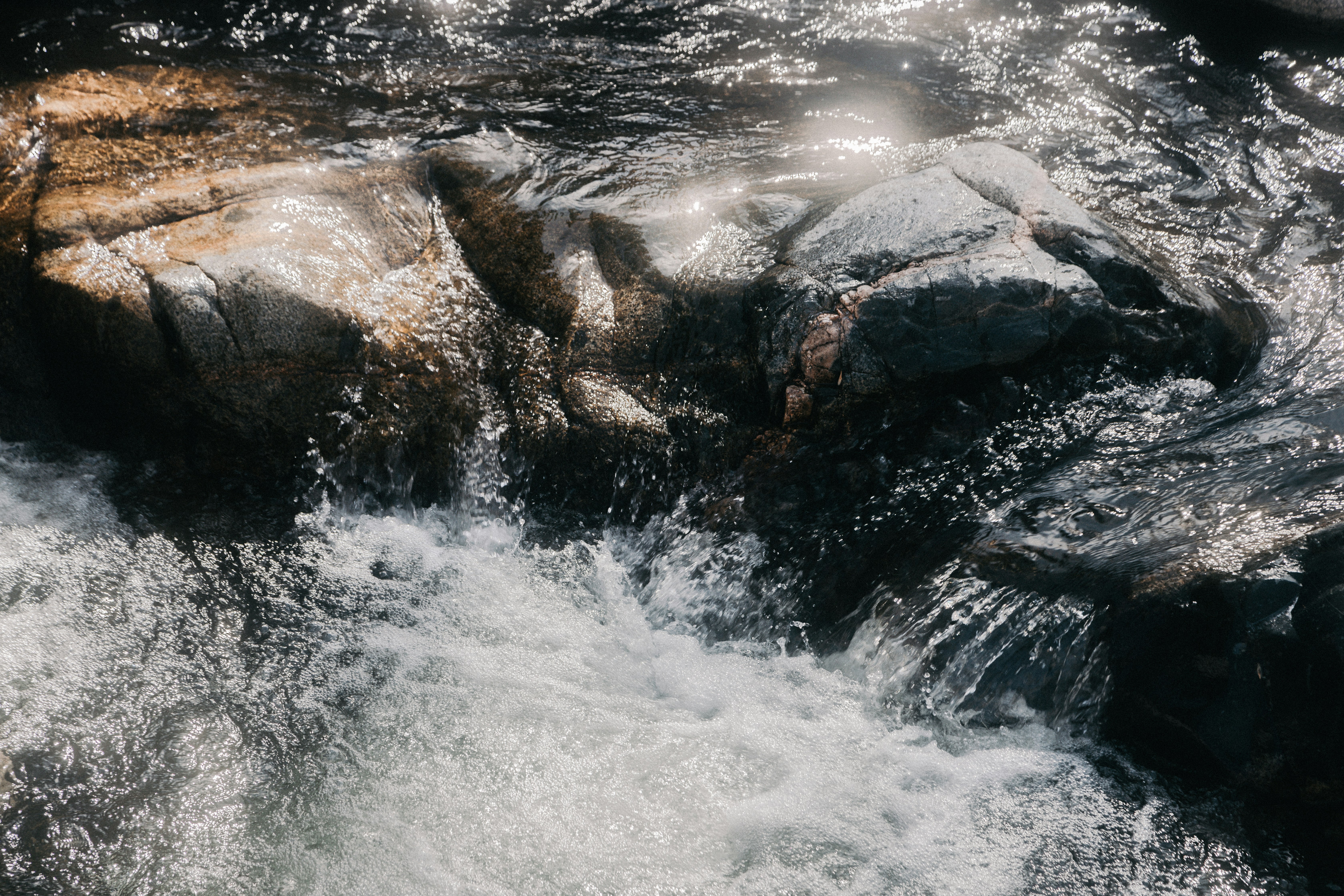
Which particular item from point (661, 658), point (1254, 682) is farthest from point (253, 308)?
point (1254, 682)

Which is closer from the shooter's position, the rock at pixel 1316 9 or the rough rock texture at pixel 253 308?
the rough rock texture at pixel 253 308

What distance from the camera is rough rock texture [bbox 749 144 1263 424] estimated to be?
13.2 feet

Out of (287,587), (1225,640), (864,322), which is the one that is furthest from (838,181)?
(287,587)

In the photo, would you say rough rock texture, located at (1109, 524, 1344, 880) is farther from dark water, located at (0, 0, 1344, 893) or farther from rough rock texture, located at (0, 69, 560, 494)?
rough rock texture, located at (0, 69, 560, 494)

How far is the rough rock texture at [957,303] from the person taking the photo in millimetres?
4031

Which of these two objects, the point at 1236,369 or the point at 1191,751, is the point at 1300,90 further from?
the point at 1191,751

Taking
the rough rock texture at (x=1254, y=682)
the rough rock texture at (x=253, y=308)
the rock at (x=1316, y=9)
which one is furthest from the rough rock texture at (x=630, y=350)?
the rock at (x=1316, y=9)

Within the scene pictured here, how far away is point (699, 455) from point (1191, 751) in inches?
97.9

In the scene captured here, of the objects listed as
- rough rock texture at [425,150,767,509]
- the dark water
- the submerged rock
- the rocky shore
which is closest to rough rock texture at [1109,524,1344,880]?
the dark water

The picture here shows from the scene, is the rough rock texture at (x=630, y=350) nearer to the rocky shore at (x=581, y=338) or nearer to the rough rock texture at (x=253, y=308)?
the rocky shore at (x=581, y=338)

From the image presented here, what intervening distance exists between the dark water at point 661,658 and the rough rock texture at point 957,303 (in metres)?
0.29

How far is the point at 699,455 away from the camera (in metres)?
4.19

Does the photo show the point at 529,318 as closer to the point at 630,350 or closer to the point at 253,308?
the point at 630,350

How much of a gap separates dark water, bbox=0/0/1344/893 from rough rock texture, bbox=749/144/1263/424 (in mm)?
288
